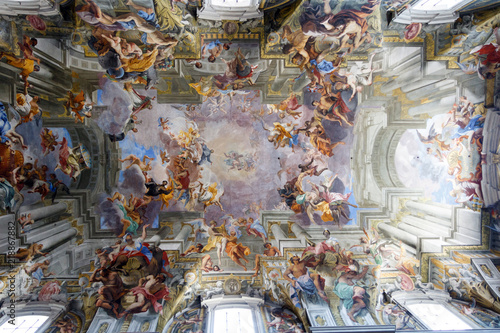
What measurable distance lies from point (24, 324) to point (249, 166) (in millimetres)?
7607

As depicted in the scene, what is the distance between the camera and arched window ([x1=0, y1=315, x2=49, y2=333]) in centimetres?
746

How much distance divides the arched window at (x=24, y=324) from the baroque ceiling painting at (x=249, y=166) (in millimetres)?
44

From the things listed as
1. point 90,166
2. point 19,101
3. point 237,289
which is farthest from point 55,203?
point 237,289

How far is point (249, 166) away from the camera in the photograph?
10258mm

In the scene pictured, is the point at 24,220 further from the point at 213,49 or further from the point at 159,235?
the point at 213,49

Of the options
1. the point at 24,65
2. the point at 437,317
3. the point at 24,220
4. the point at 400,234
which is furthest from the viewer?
the point at 400,234

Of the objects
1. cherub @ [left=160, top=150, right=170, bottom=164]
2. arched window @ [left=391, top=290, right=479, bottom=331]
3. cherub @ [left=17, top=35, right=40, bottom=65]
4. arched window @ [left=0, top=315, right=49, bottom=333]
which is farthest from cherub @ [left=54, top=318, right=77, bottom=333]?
arched window @ [left=391, top=290, right=479, bottom=331]

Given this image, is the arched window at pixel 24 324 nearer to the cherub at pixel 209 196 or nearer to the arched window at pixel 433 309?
the cherub at pixel 209 196

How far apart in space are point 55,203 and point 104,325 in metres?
4.18

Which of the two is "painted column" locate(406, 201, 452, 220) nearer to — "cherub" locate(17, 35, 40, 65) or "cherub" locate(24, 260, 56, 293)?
"cherub" locate(24, 260, 56, 293)

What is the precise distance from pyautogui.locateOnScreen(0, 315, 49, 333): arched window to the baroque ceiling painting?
0.04 metres

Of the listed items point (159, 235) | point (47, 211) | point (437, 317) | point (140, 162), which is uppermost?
point (140, 162)

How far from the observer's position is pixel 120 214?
32.4 ft

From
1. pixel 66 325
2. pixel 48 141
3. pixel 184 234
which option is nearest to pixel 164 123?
pixel 48 141
